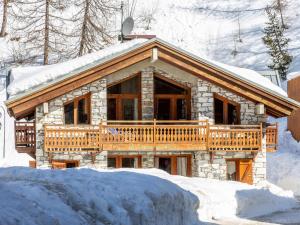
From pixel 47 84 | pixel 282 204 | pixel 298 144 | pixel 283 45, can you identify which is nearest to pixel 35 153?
pixel 47 84

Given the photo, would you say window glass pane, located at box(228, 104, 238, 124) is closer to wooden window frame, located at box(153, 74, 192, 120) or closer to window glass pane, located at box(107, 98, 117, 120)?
wooden window frame, located at box(153, 74, 192, 120)

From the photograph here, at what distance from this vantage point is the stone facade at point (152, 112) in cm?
2145

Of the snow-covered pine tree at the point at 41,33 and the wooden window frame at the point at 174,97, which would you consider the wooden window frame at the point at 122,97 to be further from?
the snow-covered pine tree at the point at 41,33

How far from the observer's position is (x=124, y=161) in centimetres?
2231

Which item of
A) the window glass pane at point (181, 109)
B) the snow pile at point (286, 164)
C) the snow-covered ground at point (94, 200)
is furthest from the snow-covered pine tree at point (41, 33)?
the snow-covered ground at point (94, 200)

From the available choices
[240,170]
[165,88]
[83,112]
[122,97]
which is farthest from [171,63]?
[240,170]

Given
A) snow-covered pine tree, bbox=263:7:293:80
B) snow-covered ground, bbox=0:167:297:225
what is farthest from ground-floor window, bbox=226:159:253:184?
snow-covered pine tree, bbox=263:7:293:80

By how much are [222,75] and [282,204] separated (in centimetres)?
566

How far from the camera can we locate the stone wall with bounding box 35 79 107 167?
21237 millimetres

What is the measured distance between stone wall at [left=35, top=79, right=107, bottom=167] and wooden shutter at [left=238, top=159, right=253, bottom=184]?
5308 mm

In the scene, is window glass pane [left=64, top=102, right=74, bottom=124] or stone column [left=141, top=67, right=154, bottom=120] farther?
stone column [left=141, top=67, right=154, bottom=120]

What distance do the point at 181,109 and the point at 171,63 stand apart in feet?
7.41

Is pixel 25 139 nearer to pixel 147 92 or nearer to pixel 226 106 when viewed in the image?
pixel 147 92

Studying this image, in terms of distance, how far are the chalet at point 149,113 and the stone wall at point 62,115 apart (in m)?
0.04
